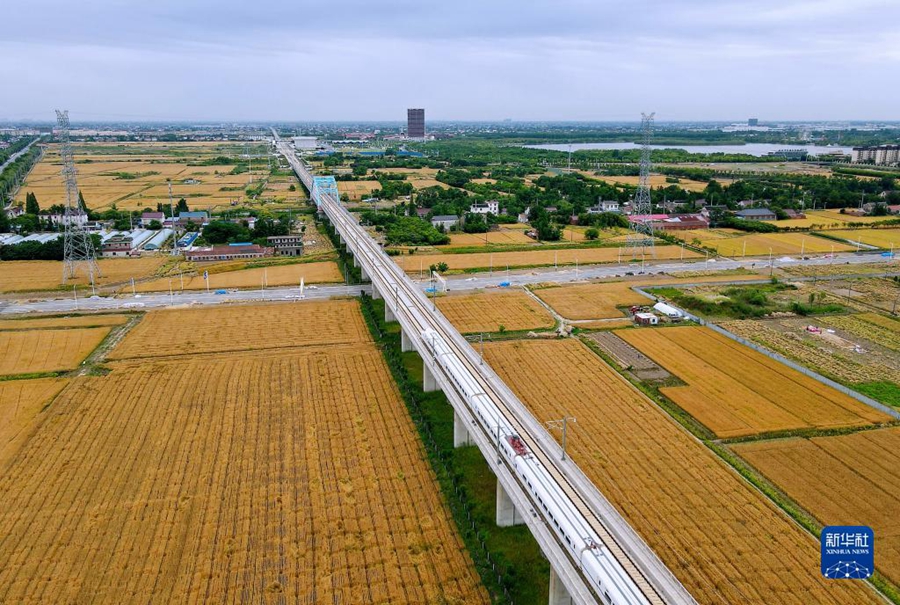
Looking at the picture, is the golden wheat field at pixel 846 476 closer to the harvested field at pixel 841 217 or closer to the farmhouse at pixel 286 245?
the farmhouse at pixel 286 245

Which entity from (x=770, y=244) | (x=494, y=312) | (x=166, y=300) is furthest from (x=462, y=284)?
(x=770, y=244)

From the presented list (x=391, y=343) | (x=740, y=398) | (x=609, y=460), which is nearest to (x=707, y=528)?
(x=609, y=460)

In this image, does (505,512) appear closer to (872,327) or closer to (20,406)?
(20,406)

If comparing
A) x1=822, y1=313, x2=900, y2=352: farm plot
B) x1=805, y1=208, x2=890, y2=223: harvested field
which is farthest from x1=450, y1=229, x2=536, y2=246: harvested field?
x1=805, y1=208, x2=890, y2=223: harvested field

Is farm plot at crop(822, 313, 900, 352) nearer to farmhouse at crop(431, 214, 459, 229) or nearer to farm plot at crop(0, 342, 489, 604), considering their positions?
farm plot at crop(0, 342, 489, 604)

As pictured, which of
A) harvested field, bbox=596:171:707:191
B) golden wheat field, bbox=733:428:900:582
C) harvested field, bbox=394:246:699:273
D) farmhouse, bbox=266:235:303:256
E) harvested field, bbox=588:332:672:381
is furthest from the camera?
harvested field, bbox=596:171:707:191
